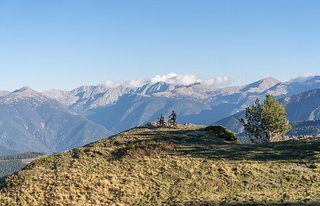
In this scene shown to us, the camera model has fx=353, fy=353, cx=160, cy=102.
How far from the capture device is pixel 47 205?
127 ft

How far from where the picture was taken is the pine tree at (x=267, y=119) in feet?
351

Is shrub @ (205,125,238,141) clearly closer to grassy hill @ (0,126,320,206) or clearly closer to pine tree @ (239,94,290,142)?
grassy hill @ (0,126,320,206)

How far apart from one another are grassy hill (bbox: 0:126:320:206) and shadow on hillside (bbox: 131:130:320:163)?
0.16 metres

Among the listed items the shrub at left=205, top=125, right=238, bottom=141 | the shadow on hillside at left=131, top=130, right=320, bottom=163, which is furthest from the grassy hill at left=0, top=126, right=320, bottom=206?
the shrub at left=205, top=125, right=238, bottom=141

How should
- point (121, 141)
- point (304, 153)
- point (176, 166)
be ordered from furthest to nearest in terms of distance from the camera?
point (121, 141) < point (304, 153) < point (176, 166)

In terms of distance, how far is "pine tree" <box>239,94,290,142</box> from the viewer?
107 m

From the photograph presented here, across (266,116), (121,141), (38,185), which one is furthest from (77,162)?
(266,116)

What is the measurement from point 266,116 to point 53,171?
7558 centimetres

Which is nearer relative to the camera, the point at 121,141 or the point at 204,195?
the point at 204,195

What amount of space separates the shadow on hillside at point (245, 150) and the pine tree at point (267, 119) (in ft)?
128

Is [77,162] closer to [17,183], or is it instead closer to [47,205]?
[17,183]

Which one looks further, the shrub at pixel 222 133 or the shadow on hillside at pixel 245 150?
the shrub at pixel 222 133

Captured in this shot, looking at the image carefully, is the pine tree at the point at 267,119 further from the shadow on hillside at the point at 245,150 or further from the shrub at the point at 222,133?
the shadow on hillside at the point at 245,150

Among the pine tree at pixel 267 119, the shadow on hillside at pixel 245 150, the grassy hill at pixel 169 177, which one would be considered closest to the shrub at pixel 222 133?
the shadow on hillside at pixel 245 150
